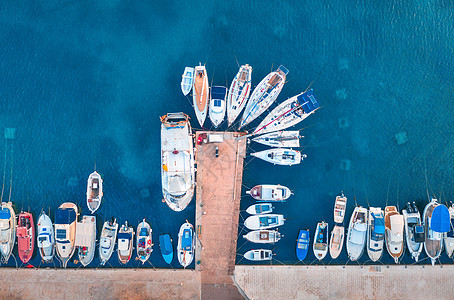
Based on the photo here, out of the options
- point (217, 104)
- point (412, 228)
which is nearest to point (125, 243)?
point (217, 104)

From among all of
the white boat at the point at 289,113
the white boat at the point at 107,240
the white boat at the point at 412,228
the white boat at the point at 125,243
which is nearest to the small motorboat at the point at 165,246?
the white boat at the point at 125,243

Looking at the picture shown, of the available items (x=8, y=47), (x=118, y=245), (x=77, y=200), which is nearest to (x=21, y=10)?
(x=8, y=47)

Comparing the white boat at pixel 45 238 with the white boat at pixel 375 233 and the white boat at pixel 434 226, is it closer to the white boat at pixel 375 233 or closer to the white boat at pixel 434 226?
the white boat at pixel 375 233

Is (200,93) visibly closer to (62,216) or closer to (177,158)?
(177,158)

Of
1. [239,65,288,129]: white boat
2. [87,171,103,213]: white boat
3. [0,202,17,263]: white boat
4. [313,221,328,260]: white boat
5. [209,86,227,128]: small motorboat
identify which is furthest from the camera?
[313,221,328,260]: white boat

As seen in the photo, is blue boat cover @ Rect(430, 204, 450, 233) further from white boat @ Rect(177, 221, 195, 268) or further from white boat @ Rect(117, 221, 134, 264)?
white boat @ Rect(117, 221, 134, 264)

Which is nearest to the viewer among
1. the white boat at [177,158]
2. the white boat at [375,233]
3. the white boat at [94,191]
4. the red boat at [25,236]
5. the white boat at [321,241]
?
the white boat at [177,158]

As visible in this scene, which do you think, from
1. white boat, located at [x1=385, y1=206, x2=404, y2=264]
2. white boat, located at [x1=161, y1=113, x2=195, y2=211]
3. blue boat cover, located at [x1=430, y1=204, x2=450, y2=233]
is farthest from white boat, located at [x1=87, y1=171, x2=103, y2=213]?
blue boat cover, located at [x1=430, y1=204, x2=450, y2=233]
